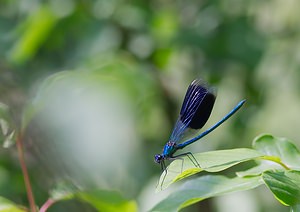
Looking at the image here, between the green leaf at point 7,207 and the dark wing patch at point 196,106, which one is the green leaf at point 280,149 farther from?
the green leaf at point 7,207

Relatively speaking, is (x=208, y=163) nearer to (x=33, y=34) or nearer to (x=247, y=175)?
(x=247, y=175)

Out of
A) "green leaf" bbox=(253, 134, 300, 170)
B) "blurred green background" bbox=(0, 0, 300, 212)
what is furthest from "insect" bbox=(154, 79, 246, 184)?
"blurred green background" bbox=(0, 0, 300, 212)

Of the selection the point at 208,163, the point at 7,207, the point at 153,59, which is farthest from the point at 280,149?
the point at 153,59

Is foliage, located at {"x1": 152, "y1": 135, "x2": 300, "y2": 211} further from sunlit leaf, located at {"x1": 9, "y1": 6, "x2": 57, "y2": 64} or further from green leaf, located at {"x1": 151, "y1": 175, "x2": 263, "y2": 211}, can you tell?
sunlit leaf, located at {"x1": 9, "y1": 6, "x2": 57, "y2": 64}

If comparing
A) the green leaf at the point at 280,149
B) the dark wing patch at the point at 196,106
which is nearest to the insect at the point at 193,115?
the dark wing patch at the point at 196,106

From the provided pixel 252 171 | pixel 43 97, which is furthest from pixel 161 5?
pixel 252 171

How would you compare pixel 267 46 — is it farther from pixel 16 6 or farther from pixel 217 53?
pixel 16 6
